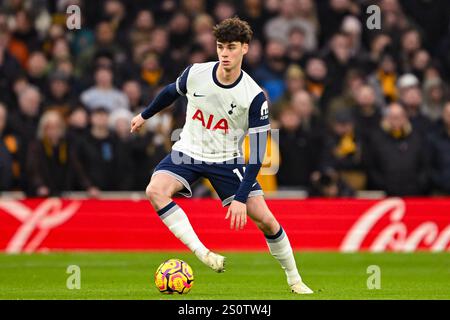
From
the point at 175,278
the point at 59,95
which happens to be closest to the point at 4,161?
the point at 59,95

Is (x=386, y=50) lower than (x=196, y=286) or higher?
higher

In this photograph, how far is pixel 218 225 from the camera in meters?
18.7

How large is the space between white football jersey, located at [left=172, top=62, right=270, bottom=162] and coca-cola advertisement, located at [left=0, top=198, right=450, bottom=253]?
6.99 meters

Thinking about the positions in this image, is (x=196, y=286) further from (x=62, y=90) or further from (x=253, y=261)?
(x=62, y=90)

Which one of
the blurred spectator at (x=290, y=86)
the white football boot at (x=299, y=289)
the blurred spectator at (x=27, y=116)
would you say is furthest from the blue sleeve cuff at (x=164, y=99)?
the blurred spectator at (x=290, y=86)

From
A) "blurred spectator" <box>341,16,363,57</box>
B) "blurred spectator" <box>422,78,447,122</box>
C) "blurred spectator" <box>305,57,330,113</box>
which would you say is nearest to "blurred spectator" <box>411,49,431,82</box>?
"blurred spectator" <box>422,78,447,122</box>

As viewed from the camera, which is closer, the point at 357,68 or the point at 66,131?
the point at 66,131

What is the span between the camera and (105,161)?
62.0 feet

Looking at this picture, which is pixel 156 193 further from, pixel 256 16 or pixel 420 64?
pixel 256 16

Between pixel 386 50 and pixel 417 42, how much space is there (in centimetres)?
70

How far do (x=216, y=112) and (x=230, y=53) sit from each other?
640 mm

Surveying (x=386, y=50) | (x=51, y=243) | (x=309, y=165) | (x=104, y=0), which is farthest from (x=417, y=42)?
(x=51, y=243)

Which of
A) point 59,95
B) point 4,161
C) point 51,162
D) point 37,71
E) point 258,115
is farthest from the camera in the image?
point 37,71

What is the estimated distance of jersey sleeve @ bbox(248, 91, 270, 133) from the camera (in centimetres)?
1123
